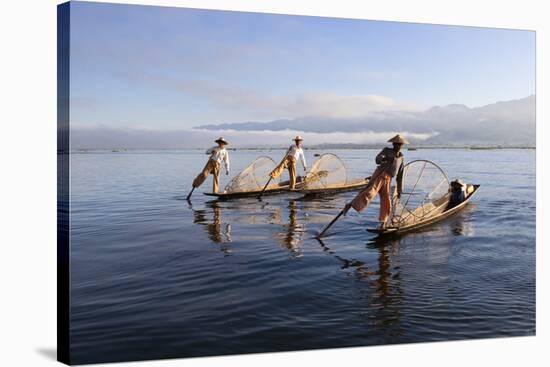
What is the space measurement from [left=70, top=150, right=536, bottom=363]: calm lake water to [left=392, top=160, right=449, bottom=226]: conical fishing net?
Answer: 22 centimetres

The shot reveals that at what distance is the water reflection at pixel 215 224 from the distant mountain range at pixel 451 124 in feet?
4.27

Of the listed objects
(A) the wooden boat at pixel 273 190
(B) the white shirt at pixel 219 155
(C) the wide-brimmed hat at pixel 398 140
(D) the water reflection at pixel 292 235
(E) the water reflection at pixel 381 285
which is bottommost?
(E) the water reflection at pixel 381 285

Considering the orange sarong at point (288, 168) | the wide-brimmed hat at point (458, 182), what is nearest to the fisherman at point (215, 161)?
the orange sarong at point (288, 168)

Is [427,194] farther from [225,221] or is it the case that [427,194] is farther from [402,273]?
[225,221]

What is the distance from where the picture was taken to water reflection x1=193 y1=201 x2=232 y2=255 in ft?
23.4

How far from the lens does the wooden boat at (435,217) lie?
776cm

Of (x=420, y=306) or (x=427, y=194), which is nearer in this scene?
(x=420, y=306)

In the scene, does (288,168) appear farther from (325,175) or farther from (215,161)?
(215,161)

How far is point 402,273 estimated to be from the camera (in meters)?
6.83

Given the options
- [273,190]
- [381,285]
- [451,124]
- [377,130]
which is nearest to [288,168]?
[273,190]

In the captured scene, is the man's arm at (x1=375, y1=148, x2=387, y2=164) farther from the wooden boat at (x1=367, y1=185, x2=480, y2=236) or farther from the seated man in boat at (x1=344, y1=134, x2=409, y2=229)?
the wooden boat at (x1=367, y1=185, x2=480, y2=236)

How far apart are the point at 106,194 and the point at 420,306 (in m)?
3.62

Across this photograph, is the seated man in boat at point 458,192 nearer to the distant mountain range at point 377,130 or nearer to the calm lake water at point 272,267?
the calm lake water at point 272,267
